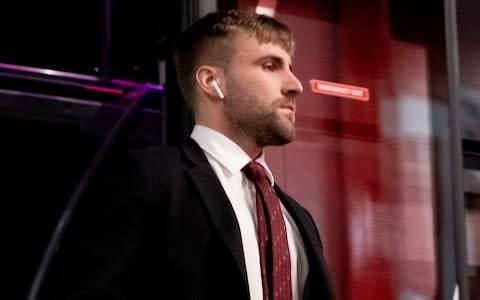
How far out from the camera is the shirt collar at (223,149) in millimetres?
1797

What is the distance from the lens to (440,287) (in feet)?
9.36

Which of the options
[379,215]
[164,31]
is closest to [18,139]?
[164,31]

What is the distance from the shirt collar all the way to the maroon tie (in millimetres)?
24

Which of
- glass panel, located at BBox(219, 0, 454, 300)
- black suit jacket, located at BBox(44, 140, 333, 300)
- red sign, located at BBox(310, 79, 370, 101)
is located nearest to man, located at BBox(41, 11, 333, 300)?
black suit jacket, located at BBox(44, 140, 333, 300)

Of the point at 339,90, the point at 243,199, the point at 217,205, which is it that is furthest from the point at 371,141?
the point at 217,205

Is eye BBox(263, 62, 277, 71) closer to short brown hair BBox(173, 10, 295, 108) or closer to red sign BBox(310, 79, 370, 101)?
short brown hair BBox(173, 10, 295, 108)

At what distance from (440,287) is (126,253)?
1.55 metres

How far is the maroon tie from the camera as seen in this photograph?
1.69 m

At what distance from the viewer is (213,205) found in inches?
66.2

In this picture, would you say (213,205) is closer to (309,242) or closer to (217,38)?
(309,242)

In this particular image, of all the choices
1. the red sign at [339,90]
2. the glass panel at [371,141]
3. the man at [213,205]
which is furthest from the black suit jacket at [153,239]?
the red sign at [339,90]

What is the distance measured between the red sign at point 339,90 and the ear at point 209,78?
2.96 ft

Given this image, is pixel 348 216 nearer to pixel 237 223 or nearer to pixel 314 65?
pixel 314 65

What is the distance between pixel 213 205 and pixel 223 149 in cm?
18
